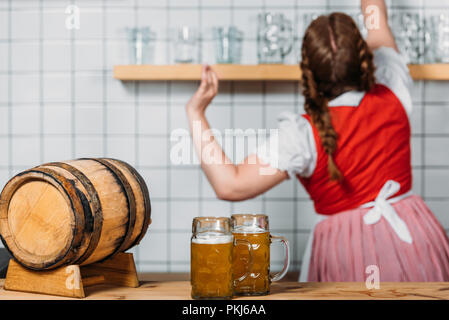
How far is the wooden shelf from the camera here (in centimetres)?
184

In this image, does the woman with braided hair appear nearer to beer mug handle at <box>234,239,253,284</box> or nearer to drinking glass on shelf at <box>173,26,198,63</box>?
beer mug handle at <box>234,239,253,284</box>

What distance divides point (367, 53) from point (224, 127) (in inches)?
35.8

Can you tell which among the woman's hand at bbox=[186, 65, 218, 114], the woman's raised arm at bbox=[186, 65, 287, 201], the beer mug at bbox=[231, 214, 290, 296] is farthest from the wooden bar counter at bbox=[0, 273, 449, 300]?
the woman's hand at bbox=[186, 65, 218, 114]

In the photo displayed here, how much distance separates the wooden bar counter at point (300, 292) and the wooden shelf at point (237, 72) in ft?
3.58

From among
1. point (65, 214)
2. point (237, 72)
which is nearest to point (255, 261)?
point (65, 214)

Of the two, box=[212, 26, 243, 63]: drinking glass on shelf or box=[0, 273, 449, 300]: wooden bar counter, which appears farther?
box=[212, 26, 243, 63]: drinking glass on shelf

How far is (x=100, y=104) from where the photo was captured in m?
2.08

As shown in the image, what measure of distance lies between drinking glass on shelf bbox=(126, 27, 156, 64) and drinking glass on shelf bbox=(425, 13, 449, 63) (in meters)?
1.15

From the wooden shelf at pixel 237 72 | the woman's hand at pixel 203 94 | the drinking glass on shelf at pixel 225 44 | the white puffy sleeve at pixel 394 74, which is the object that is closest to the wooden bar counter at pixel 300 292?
the woman's hand at pixel 203 94

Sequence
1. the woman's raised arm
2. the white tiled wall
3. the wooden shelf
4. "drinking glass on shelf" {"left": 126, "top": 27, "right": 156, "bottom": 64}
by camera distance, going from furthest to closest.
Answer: the white tiled wall < "drinking glass on shelf" {"left": 126, "top": 27, "right": 156, "bottom": 64} < the wooden shelf < the woman's raised arm

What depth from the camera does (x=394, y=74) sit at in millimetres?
1377

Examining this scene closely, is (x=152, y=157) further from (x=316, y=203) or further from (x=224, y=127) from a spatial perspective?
A: (x=316, y=203)

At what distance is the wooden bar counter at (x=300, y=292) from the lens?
2.60 ft
